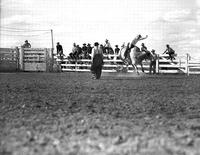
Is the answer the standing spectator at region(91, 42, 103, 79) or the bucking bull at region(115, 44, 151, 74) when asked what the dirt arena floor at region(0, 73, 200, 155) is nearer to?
the standing spectator at region(91, 42, 103, 79)

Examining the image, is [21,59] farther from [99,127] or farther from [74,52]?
[99,127]

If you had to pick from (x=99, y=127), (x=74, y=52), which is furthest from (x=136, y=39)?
(x=99, y=127)

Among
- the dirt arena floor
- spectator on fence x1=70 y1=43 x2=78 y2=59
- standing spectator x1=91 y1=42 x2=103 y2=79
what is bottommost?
the dirt arena floor

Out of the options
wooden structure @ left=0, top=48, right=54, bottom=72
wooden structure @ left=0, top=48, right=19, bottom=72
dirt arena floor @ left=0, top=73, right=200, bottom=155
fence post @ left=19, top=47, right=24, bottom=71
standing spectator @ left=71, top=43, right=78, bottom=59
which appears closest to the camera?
dirt arena floor @ left=0, top=73, right=200, bottom=155

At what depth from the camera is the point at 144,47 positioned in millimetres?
26062

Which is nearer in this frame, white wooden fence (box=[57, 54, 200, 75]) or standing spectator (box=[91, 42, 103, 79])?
standing spectator (box=[91, 42, 103, 79])

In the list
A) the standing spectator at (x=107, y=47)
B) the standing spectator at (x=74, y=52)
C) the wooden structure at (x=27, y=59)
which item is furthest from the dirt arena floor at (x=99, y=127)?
the wooden structure at (x=27, y=59)

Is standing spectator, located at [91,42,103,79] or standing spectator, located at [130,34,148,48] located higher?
standing spectator, located at [130,34,148,48]

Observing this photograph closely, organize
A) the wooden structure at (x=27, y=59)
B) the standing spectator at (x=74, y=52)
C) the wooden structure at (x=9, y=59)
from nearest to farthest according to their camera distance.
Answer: the standing spectator at (x=74, y=52)
the wooden structure at (x=9, y=59)
the wooden structure at (x=27, y=59)

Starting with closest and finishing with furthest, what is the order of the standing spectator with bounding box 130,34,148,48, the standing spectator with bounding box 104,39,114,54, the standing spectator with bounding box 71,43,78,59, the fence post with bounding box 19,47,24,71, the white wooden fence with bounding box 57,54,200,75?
the standing spectator with bounding box 130,34,148,48 < the white wooden fence with bounding box 57,54,200,75 < the standing spectator with bounding box 104,39,114,54 < the standing spectator with bounding box 71,43,78,59 < the fence post with bounding box 19,47,24,71

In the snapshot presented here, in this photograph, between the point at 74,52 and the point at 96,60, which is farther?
the point at 74,52

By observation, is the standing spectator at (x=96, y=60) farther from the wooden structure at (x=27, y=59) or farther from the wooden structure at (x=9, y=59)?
the wooden structure at (x=9, y=59)

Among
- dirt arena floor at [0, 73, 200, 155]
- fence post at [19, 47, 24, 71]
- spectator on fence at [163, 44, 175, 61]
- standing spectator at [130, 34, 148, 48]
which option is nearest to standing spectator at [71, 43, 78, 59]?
fence post at [19, 47, 24, 71]

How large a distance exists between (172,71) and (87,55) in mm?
7614
